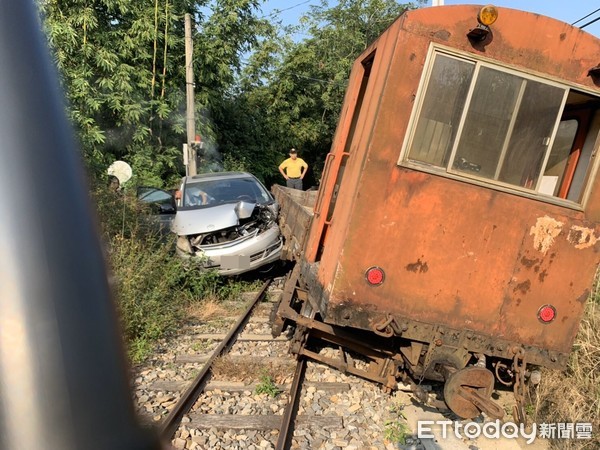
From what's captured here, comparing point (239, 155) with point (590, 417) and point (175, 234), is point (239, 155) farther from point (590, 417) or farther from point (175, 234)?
point (590, 417)

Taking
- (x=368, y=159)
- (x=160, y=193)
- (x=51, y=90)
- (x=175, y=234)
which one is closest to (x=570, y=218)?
(x=368, y=159)

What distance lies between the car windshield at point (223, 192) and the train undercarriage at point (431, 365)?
4.15 meters

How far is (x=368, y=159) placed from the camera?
3.44 m

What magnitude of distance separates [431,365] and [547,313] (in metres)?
1.06

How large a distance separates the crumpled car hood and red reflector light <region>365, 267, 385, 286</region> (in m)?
4.25

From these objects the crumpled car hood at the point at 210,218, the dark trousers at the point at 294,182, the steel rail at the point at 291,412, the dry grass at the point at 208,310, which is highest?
the dark trousers at the point at 294,182

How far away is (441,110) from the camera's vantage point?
136 inches

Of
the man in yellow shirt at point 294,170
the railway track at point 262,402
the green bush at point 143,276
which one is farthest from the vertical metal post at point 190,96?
the railway track at point 262,402

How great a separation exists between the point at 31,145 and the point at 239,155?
18338 mm

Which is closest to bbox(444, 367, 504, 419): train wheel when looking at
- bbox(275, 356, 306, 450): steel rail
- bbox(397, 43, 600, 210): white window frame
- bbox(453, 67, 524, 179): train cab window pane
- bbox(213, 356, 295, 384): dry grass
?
bbox(275, 356, 306, 450): steel rail

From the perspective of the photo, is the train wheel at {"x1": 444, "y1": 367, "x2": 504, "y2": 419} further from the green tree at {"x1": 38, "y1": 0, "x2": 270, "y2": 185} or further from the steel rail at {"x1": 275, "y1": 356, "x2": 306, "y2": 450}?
the green tree at {"x1": 38, "y1": 0, "x2": 270, "y2": 185}

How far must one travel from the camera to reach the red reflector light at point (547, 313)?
367 cm

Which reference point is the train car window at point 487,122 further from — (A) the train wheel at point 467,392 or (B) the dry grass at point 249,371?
(B) the dry grass at point 249,371

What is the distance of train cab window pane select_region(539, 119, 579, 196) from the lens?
146 inches
